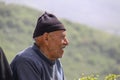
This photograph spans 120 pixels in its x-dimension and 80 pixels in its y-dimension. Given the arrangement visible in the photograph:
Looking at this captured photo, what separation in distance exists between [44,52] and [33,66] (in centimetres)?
26

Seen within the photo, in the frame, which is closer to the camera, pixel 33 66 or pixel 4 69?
pixel 4 69

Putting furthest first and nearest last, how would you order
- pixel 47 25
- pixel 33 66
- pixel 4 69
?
1. pixel 47 25
2. pixel 33 66
3. pixel 4 69

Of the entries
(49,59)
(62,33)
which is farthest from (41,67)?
(62,33)

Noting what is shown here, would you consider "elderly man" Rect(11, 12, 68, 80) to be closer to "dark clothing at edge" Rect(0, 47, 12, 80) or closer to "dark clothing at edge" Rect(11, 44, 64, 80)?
"dark clothing at edge" Rect(11, 44, 64, 80)

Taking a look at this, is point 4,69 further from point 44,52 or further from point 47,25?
point 47,25

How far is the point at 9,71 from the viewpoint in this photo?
5.08 meters

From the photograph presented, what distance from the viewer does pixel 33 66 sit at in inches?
208

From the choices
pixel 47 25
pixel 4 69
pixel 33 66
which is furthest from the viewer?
pixel 47 25

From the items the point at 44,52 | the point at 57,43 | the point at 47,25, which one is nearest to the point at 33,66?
the point at 44,52

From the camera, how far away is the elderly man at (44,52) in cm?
526

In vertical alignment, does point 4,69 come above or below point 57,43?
below

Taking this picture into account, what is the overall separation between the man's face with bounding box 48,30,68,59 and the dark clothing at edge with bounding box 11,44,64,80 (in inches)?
4.8

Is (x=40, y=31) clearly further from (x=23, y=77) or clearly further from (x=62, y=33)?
(x=23, y=77)

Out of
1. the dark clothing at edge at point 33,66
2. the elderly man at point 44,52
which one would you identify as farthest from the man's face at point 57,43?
the dark clothing at edge at point 33,66
